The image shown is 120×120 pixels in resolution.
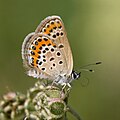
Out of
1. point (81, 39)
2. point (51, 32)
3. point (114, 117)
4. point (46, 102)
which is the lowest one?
point (114, 117)

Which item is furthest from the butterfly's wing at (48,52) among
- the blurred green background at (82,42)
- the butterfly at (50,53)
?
the blurred green background at (82,42)

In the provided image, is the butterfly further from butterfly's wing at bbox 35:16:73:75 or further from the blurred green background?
the blurred green background

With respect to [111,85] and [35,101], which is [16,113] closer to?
[35,101]

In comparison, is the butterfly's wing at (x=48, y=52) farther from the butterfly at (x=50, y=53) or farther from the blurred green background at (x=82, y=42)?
the blurred green background at (x=82, y=42)

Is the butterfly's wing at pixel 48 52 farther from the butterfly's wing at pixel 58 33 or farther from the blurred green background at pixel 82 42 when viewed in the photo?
the blurred green background at pixel 82 42

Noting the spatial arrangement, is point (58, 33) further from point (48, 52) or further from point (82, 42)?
point (82, 42)

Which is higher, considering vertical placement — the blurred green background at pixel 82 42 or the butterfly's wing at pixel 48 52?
the butterfly's wing at pixel 48 52

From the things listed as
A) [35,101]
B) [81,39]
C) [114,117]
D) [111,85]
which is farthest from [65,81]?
[81,39]

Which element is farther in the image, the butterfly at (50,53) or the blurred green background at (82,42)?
the blurred green background at (82,42)

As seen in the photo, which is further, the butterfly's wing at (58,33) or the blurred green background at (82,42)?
the blurred green background at (82,42)
